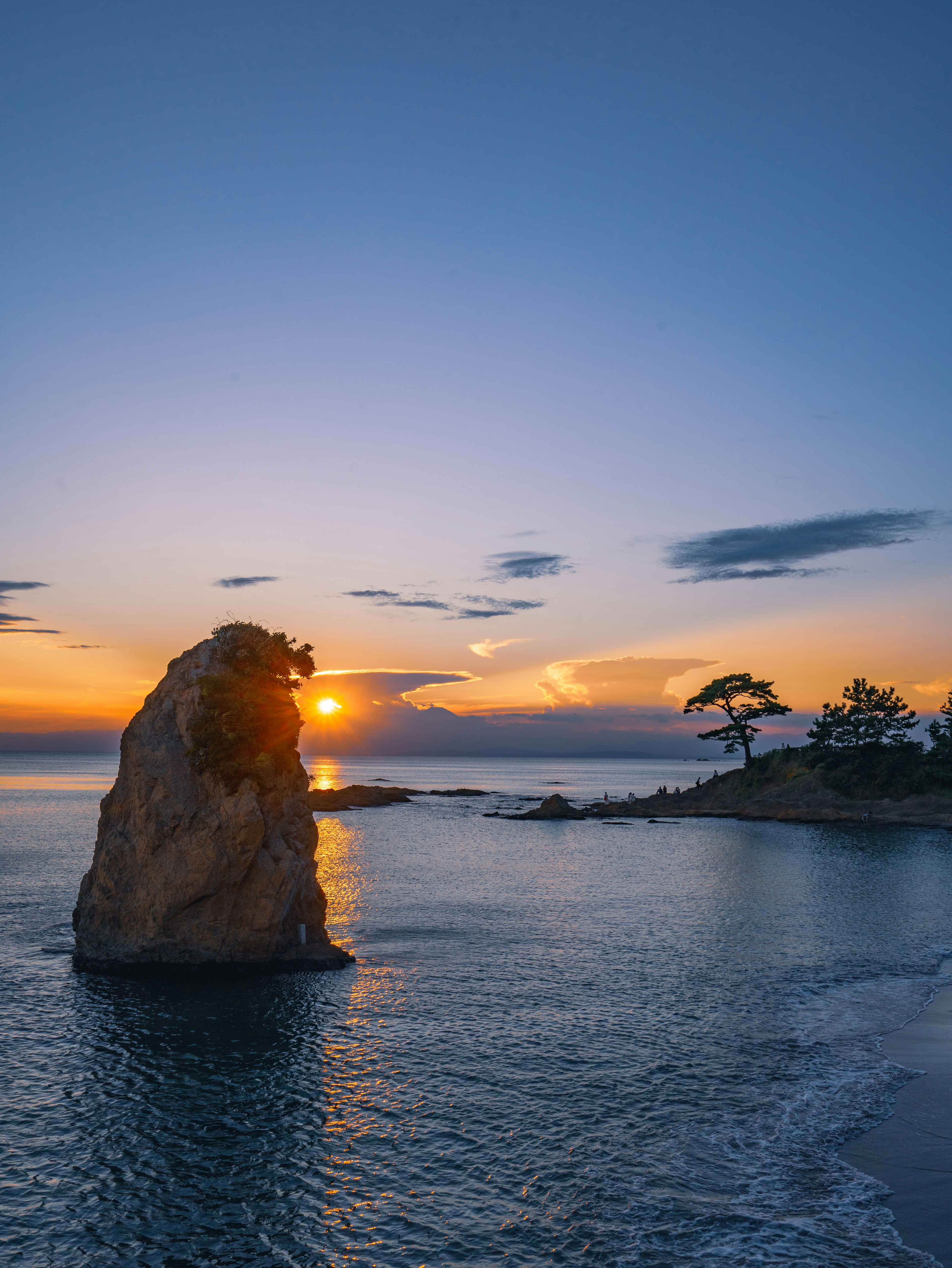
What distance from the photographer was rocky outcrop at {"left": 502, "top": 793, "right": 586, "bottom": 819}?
11438cm

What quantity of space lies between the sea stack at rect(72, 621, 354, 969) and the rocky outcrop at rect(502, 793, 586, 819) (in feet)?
263

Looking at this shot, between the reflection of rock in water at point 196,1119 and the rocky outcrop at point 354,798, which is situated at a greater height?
the reflection of rock in water at point 196,1119

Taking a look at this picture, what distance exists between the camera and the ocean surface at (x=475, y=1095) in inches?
605

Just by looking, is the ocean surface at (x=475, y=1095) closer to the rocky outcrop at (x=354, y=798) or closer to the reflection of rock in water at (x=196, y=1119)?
the reflection of rock in water at (x=196, y=1119)

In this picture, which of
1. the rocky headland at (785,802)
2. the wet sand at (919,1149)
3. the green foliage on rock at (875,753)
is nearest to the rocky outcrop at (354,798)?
the rocky headland at (785,802)

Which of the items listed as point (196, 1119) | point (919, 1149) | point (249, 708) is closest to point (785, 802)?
point (249, 708)

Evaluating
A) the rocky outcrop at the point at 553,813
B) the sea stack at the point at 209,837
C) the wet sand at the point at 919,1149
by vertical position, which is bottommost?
the rocky outcrop at the point at 553,813

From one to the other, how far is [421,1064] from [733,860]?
177 ft

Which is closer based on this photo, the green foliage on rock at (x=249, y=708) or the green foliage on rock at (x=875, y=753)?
the green foliage on rock at (x=249, y=708)

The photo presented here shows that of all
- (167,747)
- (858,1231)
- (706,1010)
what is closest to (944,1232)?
(858,1231)

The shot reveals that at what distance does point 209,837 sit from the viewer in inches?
1319

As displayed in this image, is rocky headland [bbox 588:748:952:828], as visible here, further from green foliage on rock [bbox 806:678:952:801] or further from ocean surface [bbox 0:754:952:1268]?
ocean surface [bbox 0:754:952:1268]

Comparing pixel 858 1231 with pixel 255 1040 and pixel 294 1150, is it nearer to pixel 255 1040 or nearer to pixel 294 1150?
pixel 294 1150

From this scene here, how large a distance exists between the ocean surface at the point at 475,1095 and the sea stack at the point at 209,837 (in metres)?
2.10
